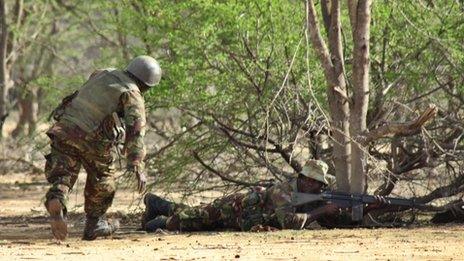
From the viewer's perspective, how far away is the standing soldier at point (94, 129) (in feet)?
32.1

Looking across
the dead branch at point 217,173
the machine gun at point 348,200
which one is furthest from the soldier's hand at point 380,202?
the dead branch at point 217,173

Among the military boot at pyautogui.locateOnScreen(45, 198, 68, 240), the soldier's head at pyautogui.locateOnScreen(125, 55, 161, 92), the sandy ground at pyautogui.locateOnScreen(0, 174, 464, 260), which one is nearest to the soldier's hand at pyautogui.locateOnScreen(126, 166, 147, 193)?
the sandy ground at pyautogui.locateOnScreen(0, 174, 464, 260)

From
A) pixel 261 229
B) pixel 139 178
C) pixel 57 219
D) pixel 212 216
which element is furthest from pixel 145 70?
pixel 261 229

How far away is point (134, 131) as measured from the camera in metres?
9.66

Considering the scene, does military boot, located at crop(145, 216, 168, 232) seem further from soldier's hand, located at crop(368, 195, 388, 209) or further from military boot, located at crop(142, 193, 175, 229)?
soldier's hand, located at crop(368, 195, 388, 209)

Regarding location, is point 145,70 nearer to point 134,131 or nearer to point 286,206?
point 134,131

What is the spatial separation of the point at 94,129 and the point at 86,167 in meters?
0.40

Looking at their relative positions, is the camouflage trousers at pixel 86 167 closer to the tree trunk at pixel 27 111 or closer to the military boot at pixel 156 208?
the military boot at pixel 156 208

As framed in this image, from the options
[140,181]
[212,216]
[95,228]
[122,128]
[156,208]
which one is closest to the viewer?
[140,181]

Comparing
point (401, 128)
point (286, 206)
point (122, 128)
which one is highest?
point (401, 128)

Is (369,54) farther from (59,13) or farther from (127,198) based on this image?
(59,13)

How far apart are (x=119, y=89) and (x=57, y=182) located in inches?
36.3

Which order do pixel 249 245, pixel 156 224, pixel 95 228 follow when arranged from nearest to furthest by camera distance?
pixel 249 245, pixel 95 228, pixel 156 224

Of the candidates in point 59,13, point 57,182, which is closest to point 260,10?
point 57,182
